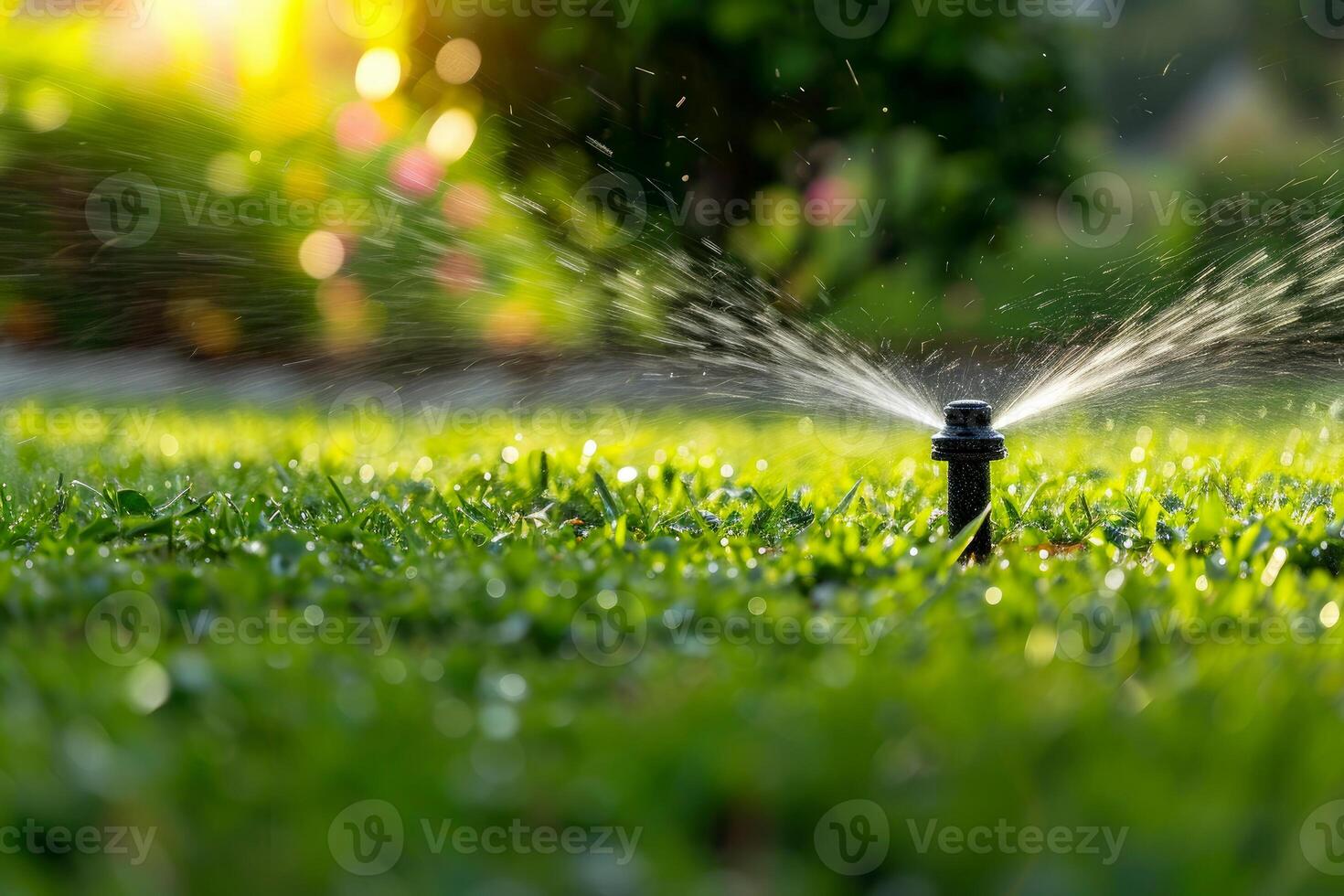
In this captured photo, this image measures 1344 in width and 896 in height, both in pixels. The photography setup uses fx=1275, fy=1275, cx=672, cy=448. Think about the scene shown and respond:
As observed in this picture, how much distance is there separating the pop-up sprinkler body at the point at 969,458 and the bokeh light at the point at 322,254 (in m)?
5.69

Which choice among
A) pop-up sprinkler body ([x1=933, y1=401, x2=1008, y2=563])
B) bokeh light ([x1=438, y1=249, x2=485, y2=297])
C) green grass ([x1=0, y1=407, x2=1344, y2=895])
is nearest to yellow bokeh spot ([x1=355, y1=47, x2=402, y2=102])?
bokeh light ([x1=438, y1=249, x2=485, y2=297])

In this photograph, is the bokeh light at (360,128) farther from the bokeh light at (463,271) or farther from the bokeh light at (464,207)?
the bokeh light at (463,271)

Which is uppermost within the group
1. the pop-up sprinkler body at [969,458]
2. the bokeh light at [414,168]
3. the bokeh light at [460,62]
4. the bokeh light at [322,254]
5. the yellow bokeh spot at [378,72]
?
the bokeh light at [460,62]

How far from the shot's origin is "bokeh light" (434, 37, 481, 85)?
823cm

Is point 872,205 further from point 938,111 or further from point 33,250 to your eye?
point 33,250

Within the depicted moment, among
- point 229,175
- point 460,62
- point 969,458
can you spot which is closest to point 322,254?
point 229,175

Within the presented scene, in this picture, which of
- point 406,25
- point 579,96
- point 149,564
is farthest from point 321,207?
point 149,564

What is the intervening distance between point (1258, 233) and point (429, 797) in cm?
990

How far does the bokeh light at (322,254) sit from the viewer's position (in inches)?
315

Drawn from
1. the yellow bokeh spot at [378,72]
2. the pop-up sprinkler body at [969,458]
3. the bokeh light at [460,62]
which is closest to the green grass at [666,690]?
the pop-up sprinkler body at [969,458]

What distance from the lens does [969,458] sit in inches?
123

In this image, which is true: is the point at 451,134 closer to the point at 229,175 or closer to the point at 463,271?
the point at 463,271

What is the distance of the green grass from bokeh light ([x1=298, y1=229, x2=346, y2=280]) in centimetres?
455

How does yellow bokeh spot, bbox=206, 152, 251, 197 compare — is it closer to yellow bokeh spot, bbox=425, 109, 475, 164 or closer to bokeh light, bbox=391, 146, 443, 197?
bokeh light, bbox=391, 146, 443, 197
